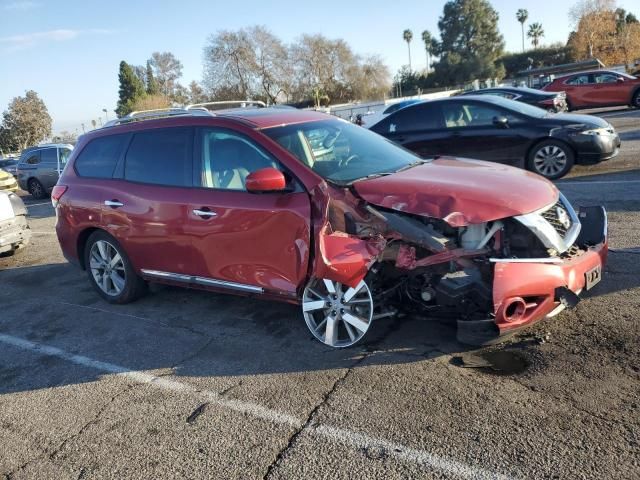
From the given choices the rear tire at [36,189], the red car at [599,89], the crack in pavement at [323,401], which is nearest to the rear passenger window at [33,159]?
the rear tire at [36,189]

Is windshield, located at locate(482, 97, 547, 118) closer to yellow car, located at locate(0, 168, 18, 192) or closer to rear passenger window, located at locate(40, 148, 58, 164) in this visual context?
rear passenger window, located at locate(40, 148, 58, 164)

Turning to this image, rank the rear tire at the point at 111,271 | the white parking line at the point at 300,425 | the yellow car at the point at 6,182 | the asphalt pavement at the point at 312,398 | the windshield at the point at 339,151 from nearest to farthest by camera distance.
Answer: the white parking line at the point at 300,425 → the asphalt pavement at the point at 312,398 → the windshield at the point at 339,151 → the rear tire at the point at 111,271 → the yellow car at the point at 6,182

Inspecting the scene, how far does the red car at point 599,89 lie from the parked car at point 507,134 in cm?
1440

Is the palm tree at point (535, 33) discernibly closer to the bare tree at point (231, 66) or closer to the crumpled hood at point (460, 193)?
the bare tree at point (231, 66)

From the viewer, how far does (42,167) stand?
60.4 feet

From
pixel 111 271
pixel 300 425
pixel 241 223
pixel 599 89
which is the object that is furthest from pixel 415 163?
pixel 599 89

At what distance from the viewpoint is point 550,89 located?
23.6 meters

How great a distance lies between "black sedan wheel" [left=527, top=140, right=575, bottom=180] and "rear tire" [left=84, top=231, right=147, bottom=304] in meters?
7.00

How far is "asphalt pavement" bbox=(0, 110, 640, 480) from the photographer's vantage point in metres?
2.93

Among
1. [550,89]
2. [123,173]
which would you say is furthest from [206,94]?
[123,173]

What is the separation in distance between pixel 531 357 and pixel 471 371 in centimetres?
45

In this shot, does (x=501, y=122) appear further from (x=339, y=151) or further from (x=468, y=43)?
(x=468, y=43)

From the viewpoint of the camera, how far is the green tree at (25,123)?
6494 centimetres

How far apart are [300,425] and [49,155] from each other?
A: 59.4ft
